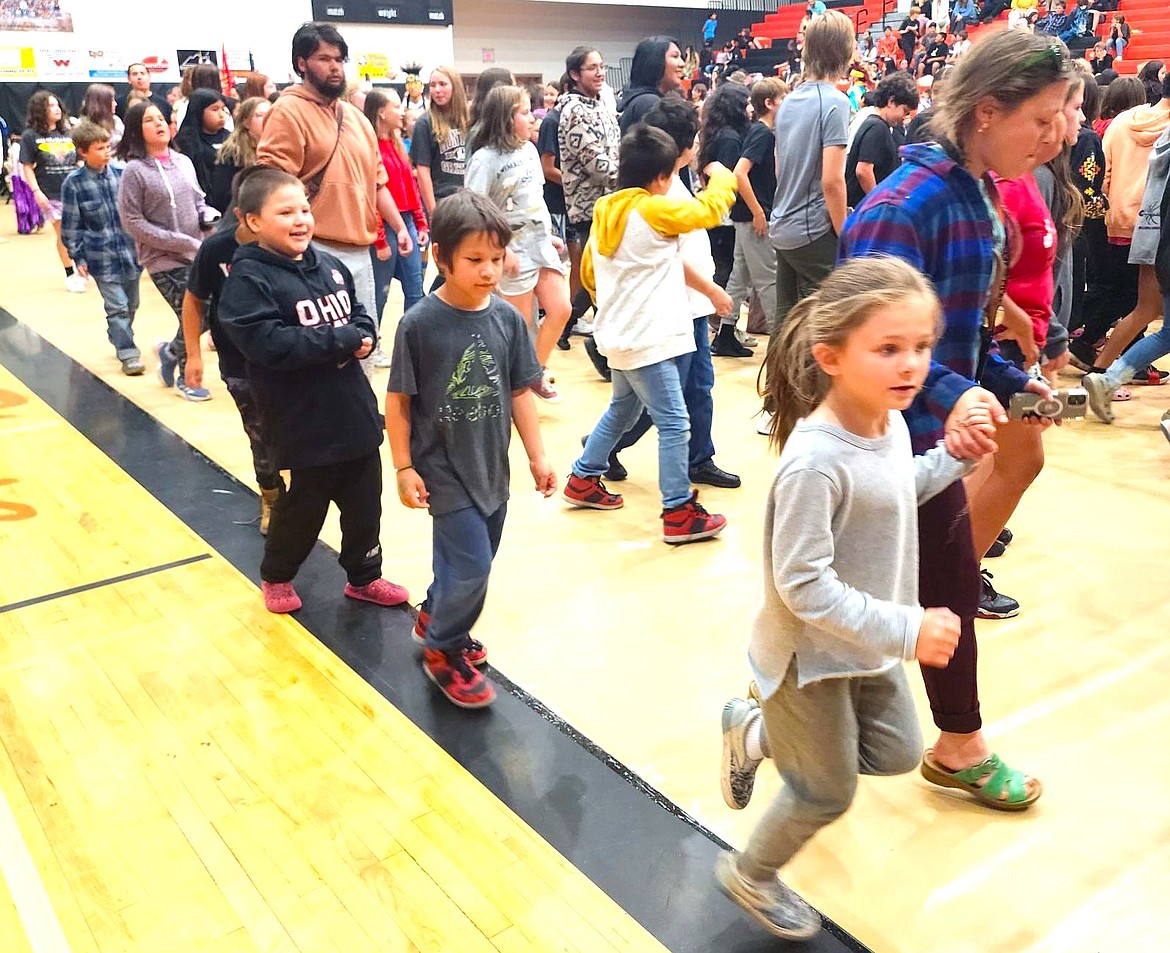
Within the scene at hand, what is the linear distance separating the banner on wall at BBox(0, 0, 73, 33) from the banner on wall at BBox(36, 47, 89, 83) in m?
0.31

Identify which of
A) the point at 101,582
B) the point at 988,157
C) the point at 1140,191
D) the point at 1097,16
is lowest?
the point at 101,582

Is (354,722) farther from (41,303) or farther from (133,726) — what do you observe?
(41,303)

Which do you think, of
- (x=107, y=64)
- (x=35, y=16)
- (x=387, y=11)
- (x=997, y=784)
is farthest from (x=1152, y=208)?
(x=387, y=11)

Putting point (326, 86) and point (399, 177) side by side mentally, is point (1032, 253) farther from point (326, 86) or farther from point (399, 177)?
point (399, 177)

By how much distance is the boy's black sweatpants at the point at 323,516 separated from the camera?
3.09 metres

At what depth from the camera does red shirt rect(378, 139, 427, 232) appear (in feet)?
18.6

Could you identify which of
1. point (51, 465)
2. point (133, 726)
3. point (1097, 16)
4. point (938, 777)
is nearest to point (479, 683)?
point (133, 726)

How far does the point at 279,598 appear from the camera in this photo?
10.8ft

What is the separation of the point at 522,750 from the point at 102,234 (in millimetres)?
4825

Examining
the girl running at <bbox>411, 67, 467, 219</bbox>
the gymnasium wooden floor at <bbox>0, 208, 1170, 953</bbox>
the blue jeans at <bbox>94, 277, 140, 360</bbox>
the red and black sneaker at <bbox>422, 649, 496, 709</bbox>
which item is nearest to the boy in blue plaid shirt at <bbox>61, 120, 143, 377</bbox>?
the blue jeans at <bbox>94, 277, 140, 360</bbox>

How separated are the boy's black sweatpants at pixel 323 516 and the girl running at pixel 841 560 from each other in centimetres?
166

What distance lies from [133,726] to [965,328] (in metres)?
2.32

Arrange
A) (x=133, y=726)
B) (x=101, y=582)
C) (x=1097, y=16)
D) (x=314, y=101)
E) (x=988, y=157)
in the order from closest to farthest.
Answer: (x=988, y=157)
(x=133, y=726)
(x=101, y=582)
(x=314, y=101)
(x=1097, y=16)

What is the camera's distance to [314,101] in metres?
3.96
